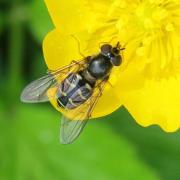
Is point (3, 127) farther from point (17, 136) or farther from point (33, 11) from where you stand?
point (33, 11)

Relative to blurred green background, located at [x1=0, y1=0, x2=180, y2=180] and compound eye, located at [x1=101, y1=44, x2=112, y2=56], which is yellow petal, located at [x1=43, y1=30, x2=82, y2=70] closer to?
compound eye, located at [x1=101, y1=44, x2=112, y2=56]

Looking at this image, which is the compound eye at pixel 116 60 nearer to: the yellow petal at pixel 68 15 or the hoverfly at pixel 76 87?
the hoverfly at pixel 76 87

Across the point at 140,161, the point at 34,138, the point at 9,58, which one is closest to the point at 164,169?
the point at 140,161

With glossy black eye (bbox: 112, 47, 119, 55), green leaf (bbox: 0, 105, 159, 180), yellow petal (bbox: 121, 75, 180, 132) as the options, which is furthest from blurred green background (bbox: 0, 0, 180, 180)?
glossy black eye (bbox: 112, 47, 119, 55)

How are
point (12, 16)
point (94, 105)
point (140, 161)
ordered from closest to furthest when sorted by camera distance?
point (94, 105) < point (140, 161) < point (12, 16)

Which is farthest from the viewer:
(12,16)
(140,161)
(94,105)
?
(12,16)

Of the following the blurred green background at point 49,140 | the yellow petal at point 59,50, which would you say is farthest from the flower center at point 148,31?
the blurred green background at point 49,140

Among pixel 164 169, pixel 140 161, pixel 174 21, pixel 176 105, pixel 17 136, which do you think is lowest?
pixel 164 169

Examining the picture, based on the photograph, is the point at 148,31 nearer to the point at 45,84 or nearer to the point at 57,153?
the point at 45,84
